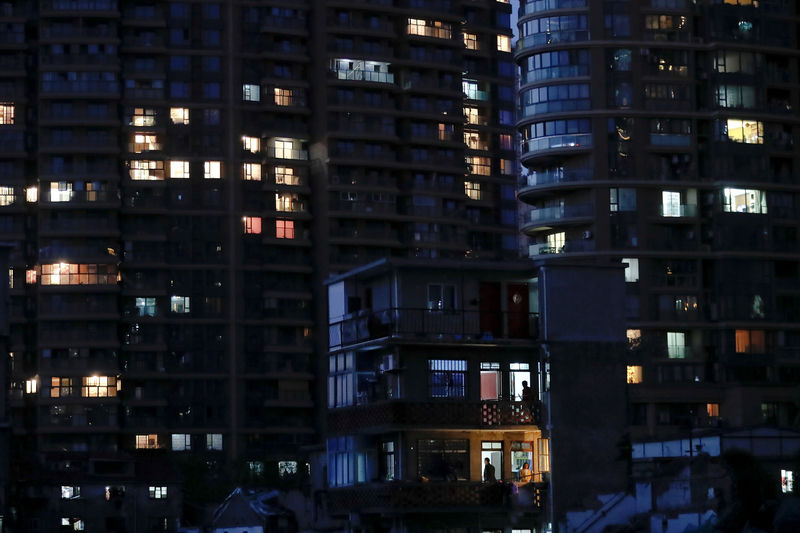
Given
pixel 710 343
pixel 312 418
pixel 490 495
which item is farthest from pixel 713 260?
pixel 490 495

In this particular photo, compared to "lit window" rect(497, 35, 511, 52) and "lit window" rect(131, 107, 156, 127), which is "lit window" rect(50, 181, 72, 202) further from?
"lit window" rect(497, 35, 511, 52)

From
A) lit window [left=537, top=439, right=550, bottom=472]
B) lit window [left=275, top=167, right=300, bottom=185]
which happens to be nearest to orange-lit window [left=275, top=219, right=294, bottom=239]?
lit window [left=275, top=167, right=300, bottom=185]

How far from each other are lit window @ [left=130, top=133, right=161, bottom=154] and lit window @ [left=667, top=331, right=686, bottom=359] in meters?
49.9

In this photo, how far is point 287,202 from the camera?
554 feet

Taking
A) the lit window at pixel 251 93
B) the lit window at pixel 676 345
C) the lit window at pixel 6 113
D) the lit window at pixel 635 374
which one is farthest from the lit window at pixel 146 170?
the lit window at pixel 676 345

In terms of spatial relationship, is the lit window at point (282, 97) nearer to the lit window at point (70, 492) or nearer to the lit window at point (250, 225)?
the lit window at point (250, 225)

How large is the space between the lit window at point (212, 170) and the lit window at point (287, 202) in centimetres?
557

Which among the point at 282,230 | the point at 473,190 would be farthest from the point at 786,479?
the point at 473,190

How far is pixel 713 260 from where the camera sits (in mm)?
143375

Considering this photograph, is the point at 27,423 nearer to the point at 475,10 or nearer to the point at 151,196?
the point at 151,196

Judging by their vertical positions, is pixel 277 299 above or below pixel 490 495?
above

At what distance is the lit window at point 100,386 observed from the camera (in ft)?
523

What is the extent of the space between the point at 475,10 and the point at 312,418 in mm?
46145

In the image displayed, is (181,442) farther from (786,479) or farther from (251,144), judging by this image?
(786,479)
